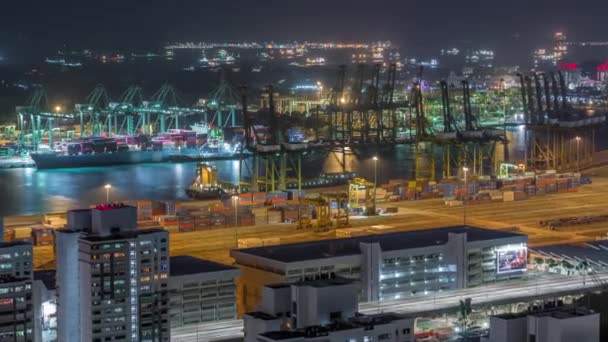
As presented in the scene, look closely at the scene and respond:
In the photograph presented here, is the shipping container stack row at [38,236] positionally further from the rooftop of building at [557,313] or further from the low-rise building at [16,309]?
the rooftop of building at [557,313]

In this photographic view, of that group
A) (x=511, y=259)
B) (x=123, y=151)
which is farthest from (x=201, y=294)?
(x=123, y=151)

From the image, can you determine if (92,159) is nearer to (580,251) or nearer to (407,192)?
(407,192)

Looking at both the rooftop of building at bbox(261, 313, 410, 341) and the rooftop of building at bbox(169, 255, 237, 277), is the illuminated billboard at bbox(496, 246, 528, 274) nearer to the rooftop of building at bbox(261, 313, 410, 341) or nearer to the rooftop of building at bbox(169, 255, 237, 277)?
the rooftop of building at bbox(169, 255, 237, 277)

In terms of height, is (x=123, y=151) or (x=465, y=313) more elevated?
(x=123, y=151)

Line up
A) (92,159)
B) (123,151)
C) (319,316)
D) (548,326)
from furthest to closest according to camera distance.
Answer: (123,151) → (92,159) → (319,316) → (548,326)

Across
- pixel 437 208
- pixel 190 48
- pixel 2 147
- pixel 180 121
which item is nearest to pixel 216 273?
pixel 437 208

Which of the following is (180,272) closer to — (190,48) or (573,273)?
(573,273)
